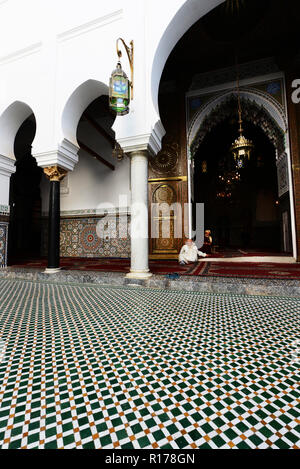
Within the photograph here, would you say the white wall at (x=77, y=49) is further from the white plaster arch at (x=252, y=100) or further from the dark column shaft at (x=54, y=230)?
the white plaster arch at (x=252, y=100)

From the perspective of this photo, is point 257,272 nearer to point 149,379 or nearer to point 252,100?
point 149,379

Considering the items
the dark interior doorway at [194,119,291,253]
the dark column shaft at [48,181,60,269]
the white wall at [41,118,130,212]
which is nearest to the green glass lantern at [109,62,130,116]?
the dark column shaft at [48,181,60,269]

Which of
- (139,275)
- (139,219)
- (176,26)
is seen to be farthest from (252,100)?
(139,275)

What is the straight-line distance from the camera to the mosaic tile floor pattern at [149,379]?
64 centimetres

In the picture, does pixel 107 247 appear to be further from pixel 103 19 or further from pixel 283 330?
pixel 283 330

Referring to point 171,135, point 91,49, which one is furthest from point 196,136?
point 91,49

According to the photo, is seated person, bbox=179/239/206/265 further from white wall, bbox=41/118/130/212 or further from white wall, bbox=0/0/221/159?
white wall, bbox=41/118/130/212

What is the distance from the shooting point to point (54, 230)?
346 centimetres

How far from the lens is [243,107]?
4.88 meters

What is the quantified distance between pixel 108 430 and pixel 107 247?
5.29 meters

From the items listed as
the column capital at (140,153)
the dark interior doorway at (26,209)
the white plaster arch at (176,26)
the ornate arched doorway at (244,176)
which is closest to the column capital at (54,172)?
the column capital at (140,153)

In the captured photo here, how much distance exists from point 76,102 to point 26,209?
15.9 ft

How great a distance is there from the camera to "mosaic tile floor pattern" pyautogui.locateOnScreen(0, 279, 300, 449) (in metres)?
0.64

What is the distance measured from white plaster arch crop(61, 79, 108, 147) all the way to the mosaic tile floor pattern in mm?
2782
